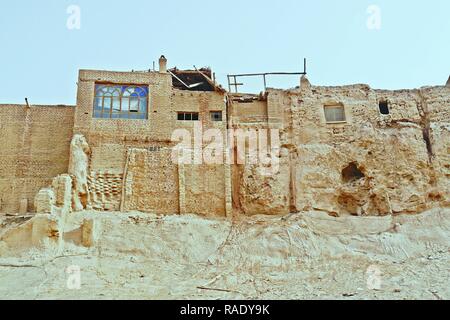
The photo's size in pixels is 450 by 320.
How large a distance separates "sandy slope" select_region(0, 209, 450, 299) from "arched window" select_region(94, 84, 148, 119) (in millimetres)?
4076

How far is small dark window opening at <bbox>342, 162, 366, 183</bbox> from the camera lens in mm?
19750

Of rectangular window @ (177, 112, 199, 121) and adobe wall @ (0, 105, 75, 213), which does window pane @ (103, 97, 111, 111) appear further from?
rectangular window @ (177, 112, 199, 121)

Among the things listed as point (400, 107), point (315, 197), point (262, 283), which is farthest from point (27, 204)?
point (400, 107)

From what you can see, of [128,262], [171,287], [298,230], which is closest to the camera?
[171,287]

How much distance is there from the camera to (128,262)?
16.2 meters

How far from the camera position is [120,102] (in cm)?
1973

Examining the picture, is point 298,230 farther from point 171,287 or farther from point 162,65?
point 162,65

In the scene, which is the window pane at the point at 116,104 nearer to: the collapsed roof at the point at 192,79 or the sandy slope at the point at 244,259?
the collapsed roof at the point at 192,79

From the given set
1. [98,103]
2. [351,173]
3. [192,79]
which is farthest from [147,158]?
[351,173]

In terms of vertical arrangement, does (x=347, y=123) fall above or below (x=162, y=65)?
below

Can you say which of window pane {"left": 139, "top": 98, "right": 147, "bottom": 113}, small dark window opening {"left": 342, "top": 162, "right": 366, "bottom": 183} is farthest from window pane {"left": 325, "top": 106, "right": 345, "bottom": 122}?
window pane {"left": 139, "top": 98, "right": 147, "bottom": 113}

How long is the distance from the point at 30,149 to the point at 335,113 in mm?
11865

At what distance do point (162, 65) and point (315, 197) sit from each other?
26.8 ft
